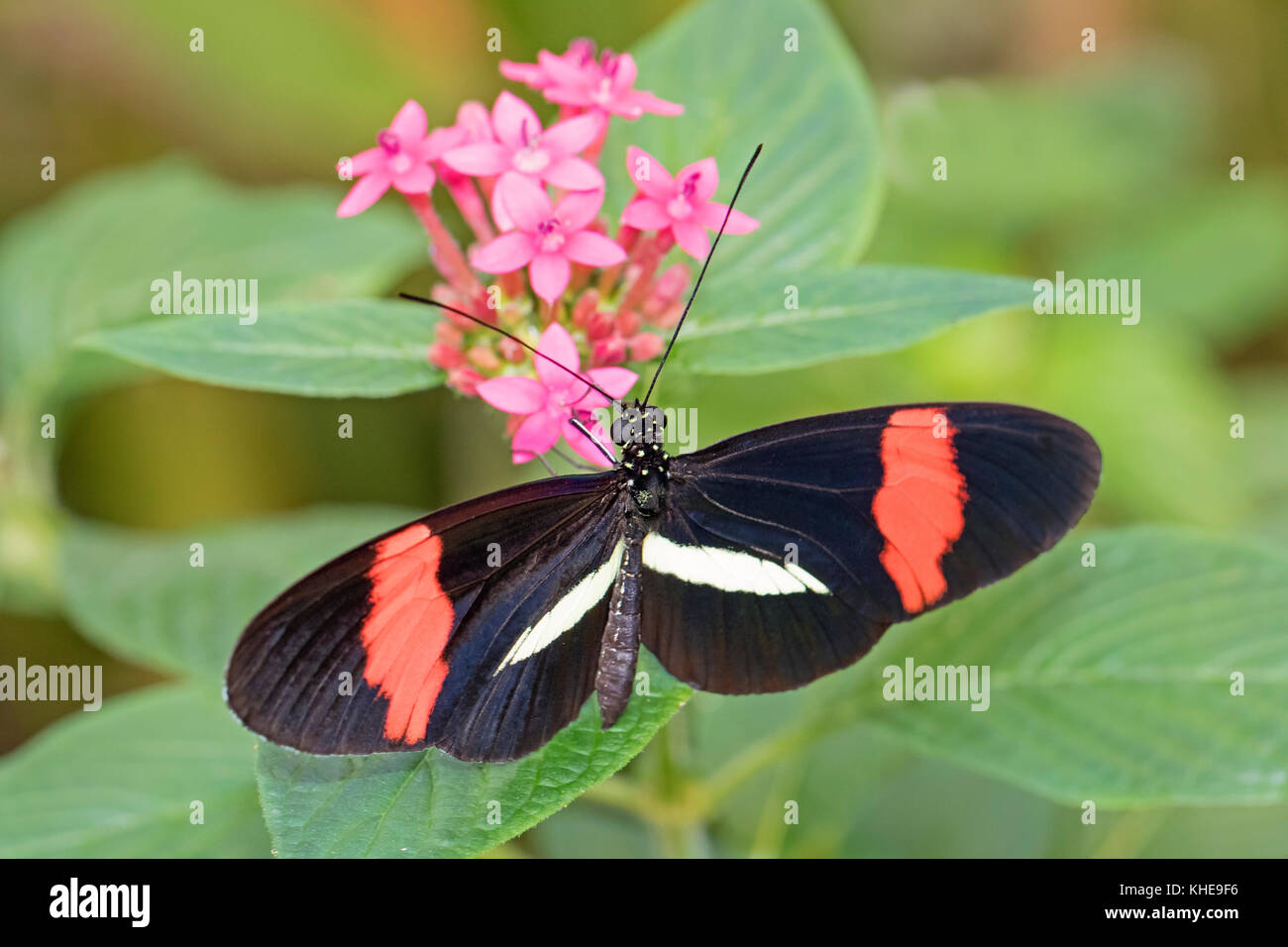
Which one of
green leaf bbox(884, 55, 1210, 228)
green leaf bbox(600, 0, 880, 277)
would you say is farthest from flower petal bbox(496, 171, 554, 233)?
green leaf bbox(884, 55, 1210, 228)

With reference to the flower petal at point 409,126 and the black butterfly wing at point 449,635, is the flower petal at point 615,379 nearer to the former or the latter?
the black butterfly wing at point 449,635

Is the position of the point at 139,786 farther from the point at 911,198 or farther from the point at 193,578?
the point at 911,198

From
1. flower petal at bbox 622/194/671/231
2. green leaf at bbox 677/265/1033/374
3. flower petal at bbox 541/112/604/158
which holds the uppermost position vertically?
flower petal at bbox 541/112/604/158

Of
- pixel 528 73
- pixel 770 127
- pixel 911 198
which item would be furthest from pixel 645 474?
pixel 911 198

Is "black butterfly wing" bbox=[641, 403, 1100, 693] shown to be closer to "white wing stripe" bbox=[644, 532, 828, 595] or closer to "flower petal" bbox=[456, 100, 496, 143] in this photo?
"white wing stripe" bbox=[644, 532, 828, 595]

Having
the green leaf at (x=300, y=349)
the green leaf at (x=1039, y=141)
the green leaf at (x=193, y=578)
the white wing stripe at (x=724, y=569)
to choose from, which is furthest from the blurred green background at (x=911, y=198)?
the green leaf at (x=300, y=349)

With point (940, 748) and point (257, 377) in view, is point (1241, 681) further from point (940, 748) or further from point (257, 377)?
point (257, 377)
